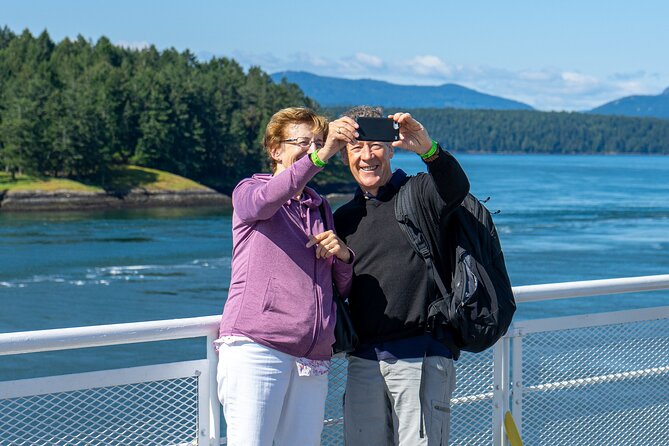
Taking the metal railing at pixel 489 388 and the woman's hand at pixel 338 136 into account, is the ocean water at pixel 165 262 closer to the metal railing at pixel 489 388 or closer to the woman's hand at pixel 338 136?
the metal railing at pixel 489 388

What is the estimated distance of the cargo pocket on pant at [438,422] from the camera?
10.3 feet

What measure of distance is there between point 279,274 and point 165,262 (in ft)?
122

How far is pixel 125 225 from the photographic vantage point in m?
56.5

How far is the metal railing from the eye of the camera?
10.1ft

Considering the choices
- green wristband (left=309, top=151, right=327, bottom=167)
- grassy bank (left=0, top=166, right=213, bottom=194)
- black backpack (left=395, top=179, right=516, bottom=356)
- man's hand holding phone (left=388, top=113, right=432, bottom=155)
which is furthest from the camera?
grassy bank (left=0, top=166, right=213, bottom=194)

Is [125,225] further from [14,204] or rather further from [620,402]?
[620,402]

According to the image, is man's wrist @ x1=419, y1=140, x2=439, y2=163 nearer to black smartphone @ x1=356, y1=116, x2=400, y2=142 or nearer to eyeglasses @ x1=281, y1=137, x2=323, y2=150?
black smartphone @ x1=356, y1=116, x2=400, y2=142

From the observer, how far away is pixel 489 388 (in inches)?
153

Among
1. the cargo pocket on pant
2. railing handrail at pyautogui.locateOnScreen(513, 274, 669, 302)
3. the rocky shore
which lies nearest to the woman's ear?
the cargo pocket on pant

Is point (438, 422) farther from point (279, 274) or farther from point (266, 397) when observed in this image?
point (279, 274)

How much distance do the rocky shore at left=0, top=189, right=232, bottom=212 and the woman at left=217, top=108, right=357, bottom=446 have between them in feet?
227

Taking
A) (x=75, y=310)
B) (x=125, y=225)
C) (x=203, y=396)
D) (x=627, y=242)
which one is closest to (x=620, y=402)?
(x=203, y=396)

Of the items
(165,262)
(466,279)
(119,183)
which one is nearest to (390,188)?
(466,279)

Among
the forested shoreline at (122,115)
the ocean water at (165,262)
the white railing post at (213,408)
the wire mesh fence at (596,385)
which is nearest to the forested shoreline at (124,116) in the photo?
the forested shoreline at (122,115)
